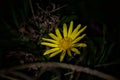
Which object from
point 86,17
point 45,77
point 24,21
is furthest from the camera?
point 86,17

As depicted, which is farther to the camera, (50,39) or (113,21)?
(113,21)

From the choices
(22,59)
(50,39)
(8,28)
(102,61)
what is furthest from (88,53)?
(8,28)

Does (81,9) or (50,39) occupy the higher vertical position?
(81,9)

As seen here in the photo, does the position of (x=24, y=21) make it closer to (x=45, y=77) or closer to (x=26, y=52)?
(x=26, y=52)

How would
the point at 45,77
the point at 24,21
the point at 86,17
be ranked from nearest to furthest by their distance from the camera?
1. the point at 45,77
2. the point at 24,21
3. the point at 86,17
